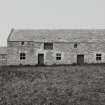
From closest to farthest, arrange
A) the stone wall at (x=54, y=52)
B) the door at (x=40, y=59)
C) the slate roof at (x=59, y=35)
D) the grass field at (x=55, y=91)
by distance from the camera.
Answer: the grass field at (x=55, y=91), the stone wall at (x=54, y=52), the door at (x=40, y=59), the slate roof at (x=59, y=35)

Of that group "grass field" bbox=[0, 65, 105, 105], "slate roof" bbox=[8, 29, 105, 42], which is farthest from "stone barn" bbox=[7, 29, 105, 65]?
"grass field" bbox=[0, 65, 105, 105]

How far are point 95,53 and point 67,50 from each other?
189 inches

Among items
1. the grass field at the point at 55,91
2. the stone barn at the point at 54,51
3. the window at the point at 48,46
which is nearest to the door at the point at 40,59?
the stone barn at the point at 54,51

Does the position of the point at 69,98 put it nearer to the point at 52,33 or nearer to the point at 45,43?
the point at 45,43

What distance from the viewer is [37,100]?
460 inches

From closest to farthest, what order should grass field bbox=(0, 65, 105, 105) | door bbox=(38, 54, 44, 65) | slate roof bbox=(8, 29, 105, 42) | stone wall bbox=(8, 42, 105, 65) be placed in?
grass field bbox=(0, 65, 105, 105) < stone wall bbox=(8, 42, 105, 65) < door bbox=(38, 54, 44, 65) < slate roof bbox=(8, 29, 105, 42)

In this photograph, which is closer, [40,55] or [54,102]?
[54,102]

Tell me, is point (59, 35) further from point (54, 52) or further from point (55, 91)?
point (55, 91)

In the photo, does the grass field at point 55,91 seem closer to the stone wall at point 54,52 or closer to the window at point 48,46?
the stone wall at point 54,52

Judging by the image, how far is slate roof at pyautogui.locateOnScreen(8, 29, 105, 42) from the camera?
Result: 1210 inches

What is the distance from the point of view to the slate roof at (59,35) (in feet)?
101

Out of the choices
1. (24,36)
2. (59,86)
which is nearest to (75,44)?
(24,36)

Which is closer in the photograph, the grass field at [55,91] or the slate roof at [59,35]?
the grass field at [55,91]

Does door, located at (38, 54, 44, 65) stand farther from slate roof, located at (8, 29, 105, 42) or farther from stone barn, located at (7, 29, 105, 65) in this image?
slate roof, located at (8, 29, 105, 42)
